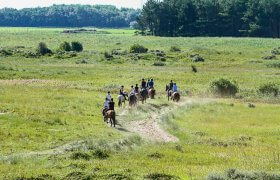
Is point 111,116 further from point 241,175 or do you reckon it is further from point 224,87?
point 224,87

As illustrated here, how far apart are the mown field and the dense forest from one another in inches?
2723

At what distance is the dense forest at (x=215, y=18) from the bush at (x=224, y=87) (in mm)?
93916

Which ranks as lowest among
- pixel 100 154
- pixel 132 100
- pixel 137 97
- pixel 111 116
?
pixel 137 97

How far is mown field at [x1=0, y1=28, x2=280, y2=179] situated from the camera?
86.2ft

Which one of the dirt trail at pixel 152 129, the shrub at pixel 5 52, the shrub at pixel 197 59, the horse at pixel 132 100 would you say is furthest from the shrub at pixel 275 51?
the dirt trail at pixel 152 129

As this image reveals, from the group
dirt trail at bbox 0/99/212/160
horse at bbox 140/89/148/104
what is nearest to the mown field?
dirt trail at bbox 0/99/212/160

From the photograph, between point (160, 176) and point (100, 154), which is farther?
point (100, 154)

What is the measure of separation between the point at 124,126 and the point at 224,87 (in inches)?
981

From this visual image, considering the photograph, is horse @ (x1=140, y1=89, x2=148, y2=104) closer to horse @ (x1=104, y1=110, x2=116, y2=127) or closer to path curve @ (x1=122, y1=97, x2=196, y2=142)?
path curve @ (x1=122, y1=97, x2=196, y2=142)

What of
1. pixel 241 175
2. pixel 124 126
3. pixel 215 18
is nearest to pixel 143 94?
pixel 124 126

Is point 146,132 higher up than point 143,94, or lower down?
lower down

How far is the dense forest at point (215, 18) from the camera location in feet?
511

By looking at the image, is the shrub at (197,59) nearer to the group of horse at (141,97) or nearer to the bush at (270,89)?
the bush at (270,89)

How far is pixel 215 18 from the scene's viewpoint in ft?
539
